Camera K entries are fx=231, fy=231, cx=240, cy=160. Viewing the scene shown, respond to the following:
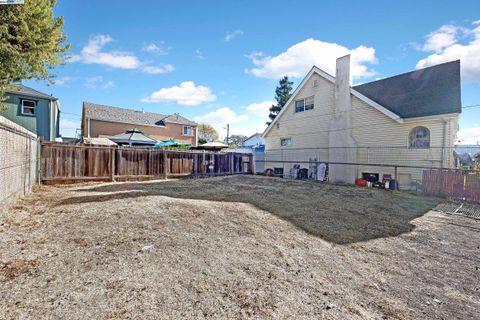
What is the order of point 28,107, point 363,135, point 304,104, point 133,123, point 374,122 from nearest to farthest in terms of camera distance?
point 374,122 < point 363,135 < point 28,107 < point 304,104 < point 133,123

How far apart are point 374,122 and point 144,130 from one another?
842 inches

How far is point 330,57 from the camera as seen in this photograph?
14.5 metres

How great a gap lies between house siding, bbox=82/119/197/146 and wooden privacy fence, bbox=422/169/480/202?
922 inches

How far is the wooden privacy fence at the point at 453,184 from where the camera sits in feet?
24.9

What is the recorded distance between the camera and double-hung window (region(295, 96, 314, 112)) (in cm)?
1492

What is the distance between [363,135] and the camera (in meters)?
12.3

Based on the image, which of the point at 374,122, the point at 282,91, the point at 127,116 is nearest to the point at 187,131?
the point at 127,116

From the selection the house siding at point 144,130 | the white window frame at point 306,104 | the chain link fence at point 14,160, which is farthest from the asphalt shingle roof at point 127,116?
the chain link fence at point 14,160

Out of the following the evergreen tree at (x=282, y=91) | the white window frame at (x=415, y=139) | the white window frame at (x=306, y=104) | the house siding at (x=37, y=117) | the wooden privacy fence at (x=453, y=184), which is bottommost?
the wooden privacy fence at (x=453, y=184)

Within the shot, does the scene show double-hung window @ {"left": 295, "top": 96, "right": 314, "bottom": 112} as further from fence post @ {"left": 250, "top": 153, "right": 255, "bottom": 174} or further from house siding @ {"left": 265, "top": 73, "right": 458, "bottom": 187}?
fence post @ {"left": 250, "top": 153, "right": 255, "bottom": 174}

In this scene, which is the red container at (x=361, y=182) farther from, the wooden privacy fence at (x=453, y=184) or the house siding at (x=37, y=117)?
the house siding at (x=37, y=117)

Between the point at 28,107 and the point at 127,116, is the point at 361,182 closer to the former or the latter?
the point at 28,107

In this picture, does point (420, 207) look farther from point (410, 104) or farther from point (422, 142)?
point (410, 104)

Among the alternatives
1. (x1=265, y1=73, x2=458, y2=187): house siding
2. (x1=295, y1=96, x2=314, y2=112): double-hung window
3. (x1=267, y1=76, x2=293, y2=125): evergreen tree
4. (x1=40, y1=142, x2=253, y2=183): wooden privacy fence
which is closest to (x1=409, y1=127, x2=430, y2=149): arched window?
(x1=265, y1=73, x2=458, y2=187): house siding
